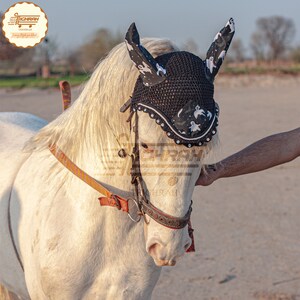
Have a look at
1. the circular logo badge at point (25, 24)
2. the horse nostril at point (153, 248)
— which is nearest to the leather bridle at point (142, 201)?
the horse nostril at point (153, 248)

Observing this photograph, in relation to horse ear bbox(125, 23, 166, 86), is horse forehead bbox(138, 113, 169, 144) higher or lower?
lower

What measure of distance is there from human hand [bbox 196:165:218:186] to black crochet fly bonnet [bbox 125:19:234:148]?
0.36m

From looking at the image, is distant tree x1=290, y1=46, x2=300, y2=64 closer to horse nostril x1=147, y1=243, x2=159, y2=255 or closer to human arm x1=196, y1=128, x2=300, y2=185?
human arm x1=196, y1=128, x2=300, y2=185

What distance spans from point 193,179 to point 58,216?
2.07ft

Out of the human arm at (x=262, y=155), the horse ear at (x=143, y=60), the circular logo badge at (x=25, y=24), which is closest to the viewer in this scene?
the horse ear at (x=143, y=60)

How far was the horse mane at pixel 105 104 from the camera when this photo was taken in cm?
238

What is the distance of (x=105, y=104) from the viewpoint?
2.41m

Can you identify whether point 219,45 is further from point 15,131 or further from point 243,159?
point 15,131

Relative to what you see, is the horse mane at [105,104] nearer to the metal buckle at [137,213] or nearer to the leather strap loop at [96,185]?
the leather strap loop at [96,185]

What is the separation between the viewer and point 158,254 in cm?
225

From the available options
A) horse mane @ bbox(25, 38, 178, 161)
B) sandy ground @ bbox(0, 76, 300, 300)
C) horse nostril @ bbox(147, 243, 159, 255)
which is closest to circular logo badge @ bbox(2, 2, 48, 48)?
horse mane @ bbox(25, 38, 178, 161)

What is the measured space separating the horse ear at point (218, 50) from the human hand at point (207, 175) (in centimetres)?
44

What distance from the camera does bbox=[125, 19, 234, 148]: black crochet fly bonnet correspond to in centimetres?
219

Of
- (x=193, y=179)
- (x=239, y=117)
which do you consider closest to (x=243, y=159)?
(x=193, y=179)
